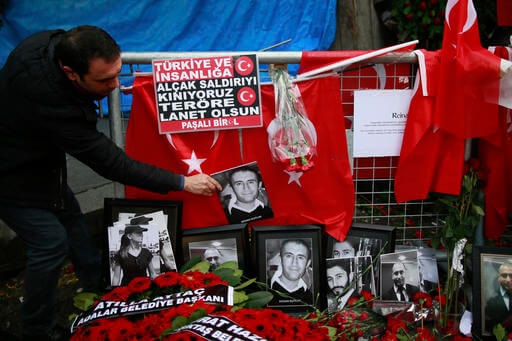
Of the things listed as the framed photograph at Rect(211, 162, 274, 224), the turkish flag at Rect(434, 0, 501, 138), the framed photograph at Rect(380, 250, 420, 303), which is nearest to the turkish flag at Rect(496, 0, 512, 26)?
the turkish flag at Rect(434, 0, 501, 138)

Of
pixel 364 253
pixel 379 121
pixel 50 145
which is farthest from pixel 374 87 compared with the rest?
pixel 50 145

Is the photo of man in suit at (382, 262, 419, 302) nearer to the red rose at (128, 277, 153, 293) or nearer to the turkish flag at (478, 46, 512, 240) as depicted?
the turkish flag at (478, 46, 512, 240)

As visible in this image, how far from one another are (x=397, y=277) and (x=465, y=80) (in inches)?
52.0

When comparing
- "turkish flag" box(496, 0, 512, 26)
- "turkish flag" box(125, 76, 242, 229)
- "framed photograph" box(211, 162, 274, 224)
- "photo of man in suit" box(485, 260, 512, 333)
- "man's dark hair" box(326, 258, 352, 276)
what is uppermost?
"turkish flag" box(496, 0, 512, 26)

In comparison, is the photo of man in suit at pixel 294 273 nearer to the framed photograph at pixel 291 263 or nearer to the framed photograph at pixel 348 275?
the framed photograph at pixel 291 263

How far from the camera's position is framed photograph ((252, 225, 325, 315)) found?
9.56ft

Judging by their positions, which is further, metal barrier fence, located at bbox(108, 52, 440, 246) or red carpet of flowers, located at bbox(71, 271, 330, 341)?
metal barrier fence, located at bbox(108, 52, 440, 246)

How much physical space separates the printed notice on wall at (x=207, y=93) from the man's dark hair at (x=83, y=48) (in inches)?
21.9

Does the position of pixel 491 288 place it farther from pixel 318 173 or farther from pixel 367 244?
pixel 318 173

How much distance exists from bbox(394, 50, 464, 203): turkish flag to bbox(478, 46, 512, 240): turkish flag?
0.67 feet

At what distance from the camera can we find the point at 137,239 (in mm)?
2881

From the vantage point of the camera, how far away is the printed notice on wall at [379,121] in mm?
2844

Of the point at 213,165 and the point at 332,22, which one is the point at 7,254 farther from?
the point at 332,22

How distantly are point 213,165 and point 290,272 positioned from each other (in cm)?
87
